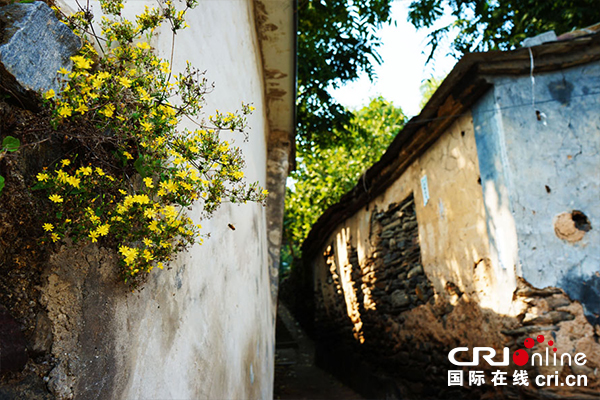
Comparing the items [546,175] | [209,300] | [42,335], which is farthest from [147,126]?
[546,175]

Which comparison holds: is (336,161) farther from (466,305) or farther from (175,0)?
(175,0)

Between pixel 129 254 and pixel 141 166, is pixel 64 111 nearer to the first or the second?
pixel 141 166

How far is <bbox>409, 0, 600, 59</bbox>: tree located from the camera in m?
6.19

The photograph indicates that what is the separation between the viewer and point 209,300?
1.81 meters

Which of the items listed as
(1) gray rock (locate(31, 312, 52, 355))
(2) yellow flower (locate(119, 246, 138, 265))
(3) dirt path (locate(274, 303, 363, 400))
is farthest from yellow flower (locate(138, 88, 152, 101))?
(3) dirt path (locate(274, 303, 363, 400))

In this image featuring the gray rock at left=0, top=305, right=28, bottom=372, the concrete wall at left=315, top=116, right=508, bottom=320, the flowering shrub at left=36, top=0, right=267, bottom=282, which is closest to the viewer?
the gray rock at left=0, top=305, right=28, bottom=372

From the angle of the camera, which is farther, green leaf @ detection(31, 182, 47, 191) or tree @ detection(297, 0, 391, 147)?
tree @ detection(297, 0, 391, 147)

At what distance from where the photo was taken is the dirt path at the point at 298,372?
7.10 m

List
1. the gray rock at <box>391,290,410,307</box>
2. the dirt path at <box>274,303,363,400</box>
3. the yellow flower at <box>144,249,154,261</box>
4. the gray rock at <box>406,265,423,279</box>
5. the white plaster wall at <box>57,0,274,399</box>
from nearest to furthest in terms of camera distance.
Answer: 1. the yellow flower at <box>144,249,154,261</box>
2. the white plaster wall at <box>57,0,274,399</box>
3. the gray rock at <box>406,265,423,279</box>
4. the gray rock at <box>391,290,410,307</box>
5. the dirt path at <box>274,303,363,400</box>

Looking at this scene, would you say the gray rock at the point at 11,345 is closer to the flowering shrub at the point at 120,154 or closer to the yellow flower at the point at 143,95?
the flowering shrub at the point at 120,154

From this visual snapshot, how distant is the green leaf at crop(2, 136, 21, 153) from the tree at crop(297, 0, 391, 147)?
5.84m

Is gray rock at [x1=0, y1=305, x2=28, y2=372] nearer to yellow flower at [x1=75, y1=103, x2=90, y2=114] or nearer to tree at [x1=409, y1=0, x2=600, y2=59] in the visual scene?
yellow flower at [x1=75, y1=103, x2=90, y2=114]

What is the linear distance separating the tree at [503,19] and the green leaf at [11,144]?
6.94 meters

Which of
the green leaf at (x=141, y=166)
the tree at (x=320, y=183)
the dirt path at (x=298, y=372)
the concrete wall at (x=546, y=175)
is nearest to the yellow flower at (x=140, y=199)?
the green leaf at (x=141, y=166)
